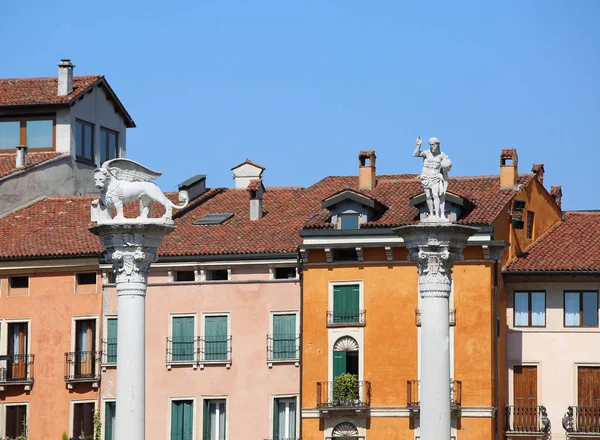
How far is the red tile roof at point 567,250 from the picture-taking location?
72.4 meters

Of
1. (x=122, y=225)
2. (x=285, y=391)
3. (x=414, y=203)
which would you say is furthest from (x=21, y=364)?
(x=122, y=225)

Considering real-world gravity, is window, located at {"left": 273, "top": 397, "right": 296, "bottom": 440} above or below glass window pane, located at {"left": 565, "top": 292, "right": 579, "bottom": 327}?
below

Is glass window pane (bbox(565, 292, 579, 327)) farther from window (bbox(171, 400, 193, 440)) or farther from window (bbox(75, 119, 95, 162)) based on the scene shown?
window (bbox(75, 119, 95, 162))

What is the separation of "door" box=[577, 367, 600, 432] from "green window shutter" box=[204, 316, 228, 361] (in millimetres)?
12293

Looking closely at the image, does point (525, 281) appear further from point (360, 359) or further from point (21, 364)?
point (21, 364)

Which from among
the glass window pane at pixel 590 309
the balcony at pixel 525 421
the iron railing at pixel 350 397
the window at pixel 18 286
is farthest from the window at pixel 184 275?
the glass window pane at pixel 590 309

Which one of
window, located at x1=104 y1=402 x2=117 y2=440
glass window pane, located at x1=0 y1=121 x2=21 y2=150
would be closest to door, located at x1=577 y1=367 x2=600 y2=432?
window, located at x1=104 y1=402 x2=117 y2=440

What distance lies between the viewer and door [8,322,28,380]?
7569 centimetres

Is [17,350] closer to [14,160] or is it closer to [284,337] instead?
[14,160]

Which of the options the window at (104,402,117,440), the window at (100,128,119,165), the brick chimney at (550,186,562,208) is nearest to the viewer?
the window at (104,402,117,440)

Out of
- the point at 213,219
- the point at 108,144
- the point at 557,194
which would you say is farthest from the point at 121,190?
the point at 108,144

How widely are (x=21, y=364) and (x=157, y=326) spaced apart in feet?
16.8

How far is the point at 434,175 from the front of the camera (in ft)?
156

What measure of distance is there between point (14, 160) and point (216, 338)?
12.7 metres
